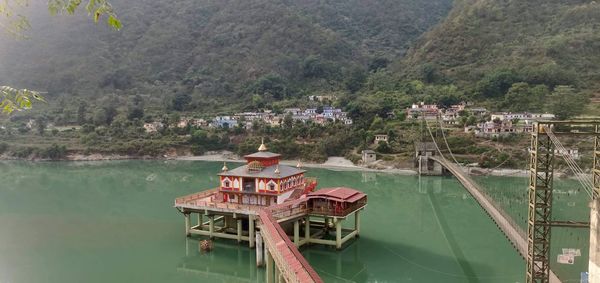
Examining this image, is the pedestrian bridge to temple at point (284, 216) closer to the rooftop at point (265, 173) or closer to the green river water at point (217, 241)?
the green river water at point (217, 241)

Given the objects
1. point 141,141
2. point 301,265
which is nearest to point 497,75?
point 141,141

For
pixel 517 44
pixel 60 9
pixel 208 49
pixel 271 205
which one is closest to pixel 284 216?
pixel 271 205

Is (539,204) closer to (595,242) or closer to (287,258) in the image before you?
(595,242)

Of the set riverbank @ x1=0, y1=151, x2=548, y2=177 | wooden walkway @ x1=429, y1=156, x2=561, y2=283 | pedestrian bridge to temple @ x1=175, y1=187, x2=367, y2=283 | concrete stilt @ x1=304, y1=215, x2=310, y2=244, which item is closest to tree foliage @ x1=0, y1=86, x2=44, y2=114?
wooden walkway @ x1=429, y1=156, x2=561, y2=283

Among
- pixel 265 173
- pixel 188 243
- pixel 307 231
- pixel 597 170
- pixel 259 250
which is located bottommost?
pixel 188 243

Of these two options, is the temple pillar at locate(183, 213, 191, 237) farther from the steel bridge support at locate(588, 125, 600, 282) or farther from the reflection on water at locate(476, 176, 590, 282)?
the steel bridge support at locate(588, 125, 600, 282)
